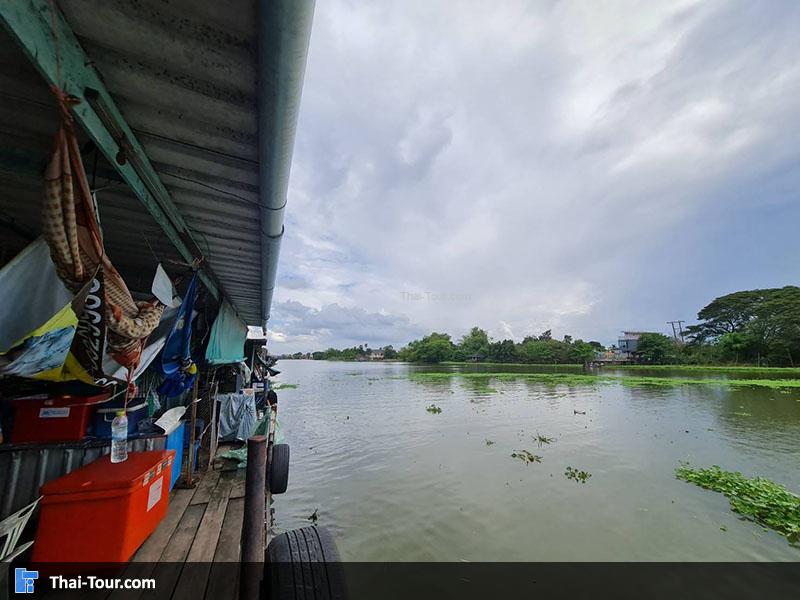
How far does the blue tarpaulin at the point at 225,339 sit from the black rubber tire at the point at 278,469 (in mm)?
2134

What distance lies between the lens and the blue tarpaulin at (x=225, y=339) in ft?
17.8

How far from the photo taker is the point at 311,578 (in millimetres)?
1908

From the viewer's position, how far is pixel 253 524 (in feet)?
6.36

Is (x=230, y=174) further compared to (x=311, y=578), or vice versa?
(x=230, y=174)

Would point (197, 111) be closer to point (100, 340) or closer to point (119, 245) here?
point (100, 340)

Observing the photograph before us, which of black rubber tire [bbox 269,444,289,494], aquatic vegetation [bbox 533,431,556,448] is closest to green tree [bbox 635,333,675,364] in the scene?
aquatic vegetation [bbox 533,431,556,448]

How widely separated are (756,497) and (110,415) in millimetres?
10688

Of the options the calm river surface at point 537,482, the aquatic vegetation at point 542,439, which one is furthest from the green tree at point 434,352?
the aquatic vegetation at point 542,439

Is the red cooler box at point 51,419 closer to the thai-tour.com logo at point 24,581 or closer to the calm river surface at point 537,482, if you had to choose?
the thai-tour.com logo at point 24,581

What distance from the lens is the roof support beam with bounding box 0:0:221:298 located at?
3.92 feet

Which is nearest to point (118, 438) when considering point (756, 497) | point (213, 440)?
point (213, 440)

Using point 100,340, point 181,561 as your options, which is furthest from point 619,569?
point 100,340

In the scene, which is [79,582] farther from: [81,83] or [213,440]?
[81,83]

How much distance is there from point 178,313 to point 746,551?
858cm
